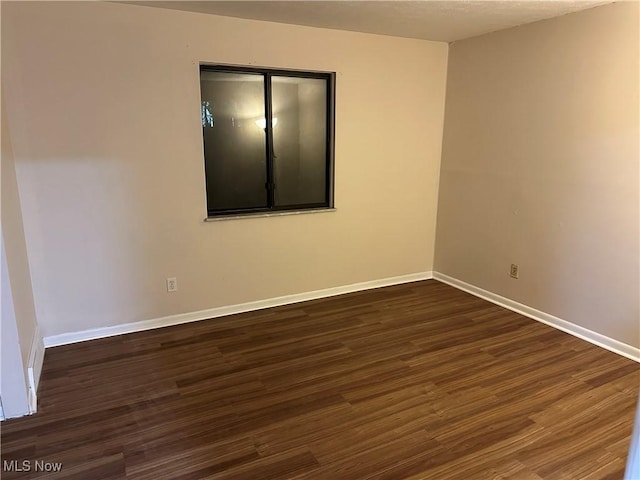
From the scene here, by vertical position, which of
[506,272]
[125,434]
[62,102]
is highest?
[62,102]

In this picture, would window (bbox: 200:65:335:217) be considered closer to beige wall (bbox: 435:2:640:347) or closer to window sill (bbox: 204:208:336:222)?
window sill (bbox: 204:208:336:222)

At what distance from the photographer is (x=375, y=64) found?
3.84 meters

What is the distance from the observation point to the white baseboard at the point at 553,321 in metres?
3.04

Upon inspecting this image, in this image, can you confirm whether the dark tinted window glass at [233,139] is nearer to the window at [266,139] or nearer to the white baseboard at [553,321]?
the window at [266,139]

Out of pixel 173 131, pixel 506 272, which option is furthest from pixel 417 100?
pixel 173 131

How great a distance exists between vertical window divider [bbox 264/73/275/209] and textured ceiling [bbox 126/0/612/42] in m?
0.49

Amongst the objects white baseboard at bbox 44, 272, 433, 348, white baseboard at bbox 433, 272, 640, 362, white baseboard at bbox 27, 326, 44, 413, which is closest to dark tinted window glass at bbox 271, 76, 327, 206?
white baseboard at bbox 44, 272, 433, 348

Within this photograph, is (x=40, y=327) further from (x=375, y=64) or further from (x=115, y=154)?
(x=375, y=64)

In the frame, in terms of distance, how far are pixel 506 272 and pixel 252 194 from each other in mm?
2283

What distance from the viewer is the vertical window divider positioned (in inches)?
139

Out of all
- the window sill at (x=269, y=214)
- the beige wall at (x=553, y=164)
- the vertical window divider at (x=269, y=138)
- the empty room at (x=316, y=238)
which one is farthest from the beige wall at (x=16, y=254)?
the beige wall at (x=553, y=164)

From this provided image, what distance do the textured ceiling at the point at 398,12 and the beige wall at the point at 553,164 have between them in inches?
9.7

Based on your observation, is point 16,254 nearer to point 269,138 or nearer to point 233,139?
point 233,139

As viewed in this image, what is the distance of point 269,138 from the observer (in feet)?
11.9
